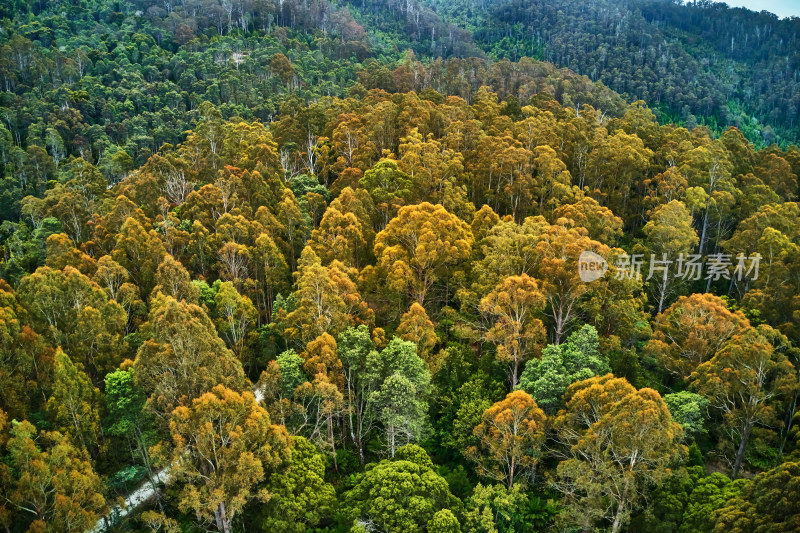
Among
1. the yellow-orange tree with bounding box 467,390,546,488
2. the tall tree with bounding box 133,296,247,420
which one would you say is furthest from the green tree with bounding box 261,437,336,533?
the yellow-orange tree with bounding box 467,390,546,488

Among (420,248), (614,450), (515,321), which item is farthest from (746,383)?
(420,248)

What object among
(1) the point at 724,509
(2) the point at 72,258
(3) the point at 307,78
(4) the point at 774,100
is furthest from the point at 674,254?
(4) the point at 774,100

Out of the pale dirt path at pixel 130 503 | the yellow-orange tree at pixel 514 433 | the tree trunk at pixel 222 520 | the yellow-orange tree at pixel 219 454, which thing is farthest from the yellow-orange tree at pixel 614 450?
the pale dirt path at pixel 130 503

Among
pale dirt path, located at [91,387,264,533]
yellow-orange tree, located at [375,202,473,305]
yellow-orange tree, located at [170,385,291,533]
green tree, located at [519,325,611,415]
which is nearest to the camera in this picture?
yellow-orange tree, located at [170,385,291,533]

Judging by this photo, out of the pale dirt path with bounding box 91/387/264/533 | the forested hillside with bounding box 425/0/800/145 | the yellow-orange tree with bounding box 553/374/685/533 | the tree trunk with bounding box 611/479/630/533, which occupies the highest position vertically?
the forested hillside with bounding box 425/0/800/145

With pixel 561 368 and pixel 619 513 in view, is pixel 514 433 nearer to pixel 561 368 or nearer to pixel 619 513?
pixel 561 368

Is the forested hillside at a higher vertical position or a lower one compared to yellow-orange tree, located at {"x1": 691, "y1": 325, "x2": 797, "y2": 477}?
higher

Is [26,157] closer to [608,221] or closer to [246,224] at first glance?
[246,224]

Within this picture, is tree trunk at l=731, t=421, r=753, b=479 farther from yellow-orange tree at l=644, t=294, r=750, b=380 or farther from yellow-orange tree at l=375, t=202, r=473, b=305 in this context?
yellow-orange tree at l=375, t=202, r=473, b=305
